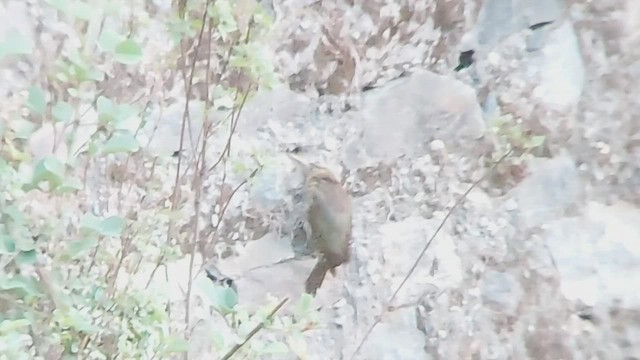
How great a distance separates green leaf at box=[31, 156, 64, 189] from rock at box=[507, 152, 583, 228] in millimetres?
756

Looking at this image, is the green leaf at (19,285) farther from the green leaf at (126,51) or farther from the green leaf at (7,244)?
the green leaf at (126,51)

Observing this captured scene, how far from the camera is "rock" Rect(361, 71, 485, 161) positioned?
1083mm

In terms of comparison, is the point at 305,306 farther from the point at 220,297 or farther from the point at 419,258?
the point at 419,258

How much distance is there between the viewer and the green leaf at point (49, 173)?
0.60 meters

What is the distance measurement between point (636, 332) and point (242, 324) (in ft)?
2.41

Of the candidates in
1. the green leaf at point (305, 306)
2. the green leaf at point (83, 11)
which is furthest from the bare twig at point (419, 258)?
the green leaf at point (83, 11)

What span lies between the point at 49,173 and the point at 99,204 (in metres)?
0.30

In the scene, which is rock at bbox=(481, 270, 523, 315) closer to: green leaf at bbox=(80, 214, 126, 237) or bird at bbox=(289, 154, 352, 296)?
bird at bbox=(289, 154, 352, 296)

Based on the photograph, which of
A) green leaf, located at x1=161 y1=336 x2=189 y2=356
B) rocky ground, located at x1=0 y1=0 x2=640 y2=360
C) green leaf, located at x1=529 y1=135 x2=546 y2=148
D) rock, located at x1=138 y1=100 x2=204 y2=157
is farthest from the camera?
green leaf, located at x1=529 y1=135 x2=546 y2=148

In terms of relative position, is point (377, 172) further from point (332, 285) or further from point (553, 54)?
point (553, 54)

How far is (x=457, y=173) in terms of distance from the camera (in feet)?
3.78

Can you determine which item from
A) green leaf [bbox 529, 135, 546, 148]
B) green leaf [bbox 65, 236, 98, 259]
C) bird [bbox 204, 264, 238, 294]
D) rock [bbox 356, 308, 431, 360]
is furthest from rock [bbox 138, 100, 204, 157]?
green leaf [bbox 529, 135, 546, 148]

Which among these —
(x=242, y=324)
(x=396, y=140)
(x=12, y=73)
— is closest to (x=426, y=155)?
(x=396, y=140)

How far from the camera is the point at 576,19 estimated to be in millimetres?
1206
